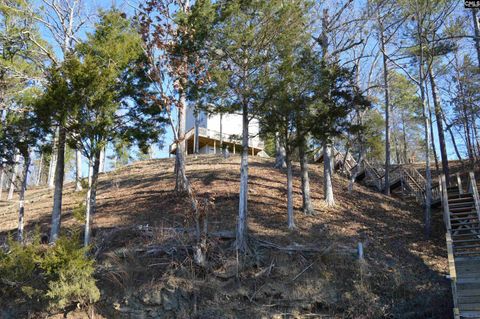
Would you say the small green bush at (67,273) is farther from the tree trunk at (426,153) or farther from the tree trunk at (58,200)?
the tree trunk at (426,153)

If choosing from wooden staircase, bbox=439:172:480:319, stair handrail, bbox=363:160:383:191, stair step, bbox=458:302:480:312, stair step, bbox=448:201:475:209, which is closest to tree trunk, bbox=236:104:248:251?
wooden staircase, bbox=439:172:480:319

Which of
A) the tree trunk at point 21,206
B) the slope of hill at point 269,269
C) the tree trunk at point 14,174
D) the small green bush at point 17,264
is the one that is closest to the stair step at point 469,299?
the slope of hill at point 269,269

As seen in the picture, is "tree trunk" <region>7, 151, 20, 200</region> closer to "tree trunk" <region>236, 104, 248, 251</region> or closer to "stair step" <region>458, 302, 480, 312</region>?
"tree trunk" <region>236, 104, 248, 251</region>

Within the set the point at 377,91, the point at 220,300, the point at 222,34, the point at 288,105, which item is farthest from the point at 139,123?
the point at 377,91

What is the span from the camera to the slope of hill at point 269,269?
1129 cm

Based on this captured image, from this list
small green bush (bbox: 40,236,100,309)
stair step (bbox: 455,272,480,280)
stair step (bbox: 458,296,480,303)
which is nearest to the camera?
stair step (bbox: 458,296,480,303)

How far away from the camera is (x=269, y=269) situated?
11.9 m

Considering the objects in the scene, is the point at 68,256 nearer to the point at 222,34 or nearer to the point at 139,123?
the point at 139,123

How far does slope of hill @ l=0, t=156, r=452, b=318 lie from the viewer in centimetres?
1129

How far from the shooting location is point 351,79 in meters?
14.7

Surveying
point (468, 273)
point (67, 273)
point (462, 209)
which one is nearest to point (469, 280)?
point (468, 273)

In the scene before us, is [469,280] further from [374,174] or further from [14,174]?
[14,174]

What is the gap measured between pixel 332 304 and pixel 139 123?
27.6ft

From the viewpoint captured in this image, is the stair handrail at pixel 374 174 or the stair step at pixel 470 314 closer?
the stair step at pixel 470 314
